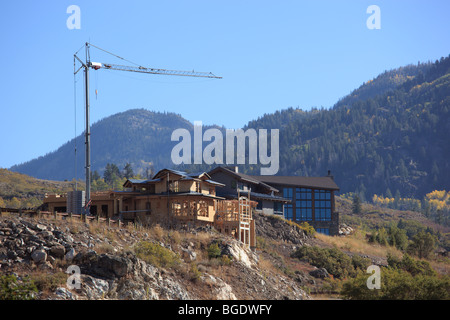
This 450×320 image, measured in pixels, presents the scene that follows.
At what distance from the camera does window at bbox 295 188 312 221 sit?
103688 millimetres

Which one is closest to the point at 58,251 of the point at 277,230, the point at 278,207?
the point at 277,230

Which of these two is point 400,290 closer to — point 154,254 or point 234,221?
point 154,254

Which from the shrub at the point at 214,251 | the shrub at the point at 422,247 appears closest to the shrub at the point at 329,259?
the shrub at the point at 214,251

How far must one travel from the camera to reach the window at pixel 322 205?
10438 centimetres

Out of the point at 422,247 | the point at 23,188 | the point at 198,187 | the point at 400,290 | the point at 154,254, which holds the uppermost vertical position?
the point at 198,187

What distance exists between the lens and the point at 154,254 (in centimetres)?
4462

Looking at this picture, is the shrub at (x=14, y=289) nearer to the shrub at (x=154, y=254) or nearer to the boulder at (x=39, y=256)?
the boulder at (x=39, y=256)

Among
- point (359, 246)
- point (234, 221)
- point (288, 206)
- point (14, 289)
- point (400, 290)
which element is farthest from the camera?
point (288, 206)

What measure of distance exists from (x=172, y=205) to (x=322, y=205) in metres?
50.8
